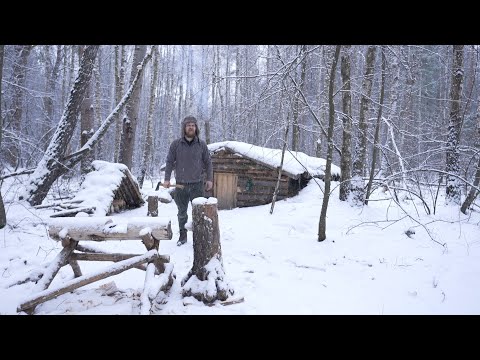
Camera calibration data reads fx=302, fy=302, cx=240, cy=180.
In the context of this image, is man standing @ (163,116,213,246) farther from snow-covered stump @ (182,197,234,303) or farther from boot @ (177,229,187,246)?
snow-covered stump @ (182,197,234,303)

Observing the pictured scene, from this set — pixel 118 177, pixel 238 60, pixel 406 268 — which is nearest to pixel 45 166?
pixel 118 177

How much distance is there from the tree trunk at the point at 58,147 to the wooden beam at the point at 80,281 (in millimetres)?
4523

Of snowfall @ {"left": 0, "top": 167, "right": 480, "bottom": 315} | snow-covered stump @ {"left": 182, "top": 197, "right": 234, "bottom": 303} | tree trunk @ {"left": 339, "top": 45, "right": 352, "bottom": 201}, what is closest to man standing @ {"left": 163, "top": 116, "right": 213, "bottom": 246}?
snowfall @ {"left": 0, "top": 167, "right": 480, "bottom": 315}

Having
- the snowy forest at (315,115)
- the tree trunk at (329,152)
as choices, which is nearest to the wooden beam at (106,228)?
the snowy forest at (315,115)

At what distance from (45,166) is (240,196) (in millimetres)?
6926

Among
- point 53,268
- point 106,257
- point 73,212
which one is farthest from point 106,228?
point 73,212

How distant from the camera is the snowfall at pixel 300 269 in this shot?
11.4 feet

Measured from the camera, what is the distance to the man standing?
18.5ft

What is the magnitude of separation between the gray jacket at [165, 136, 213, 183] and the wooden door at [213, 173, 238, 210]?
640cm

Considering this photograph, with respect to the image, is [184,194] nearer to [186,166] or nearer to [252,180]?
[186,166]

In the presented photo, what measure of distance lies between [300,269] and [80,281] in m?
3.06
